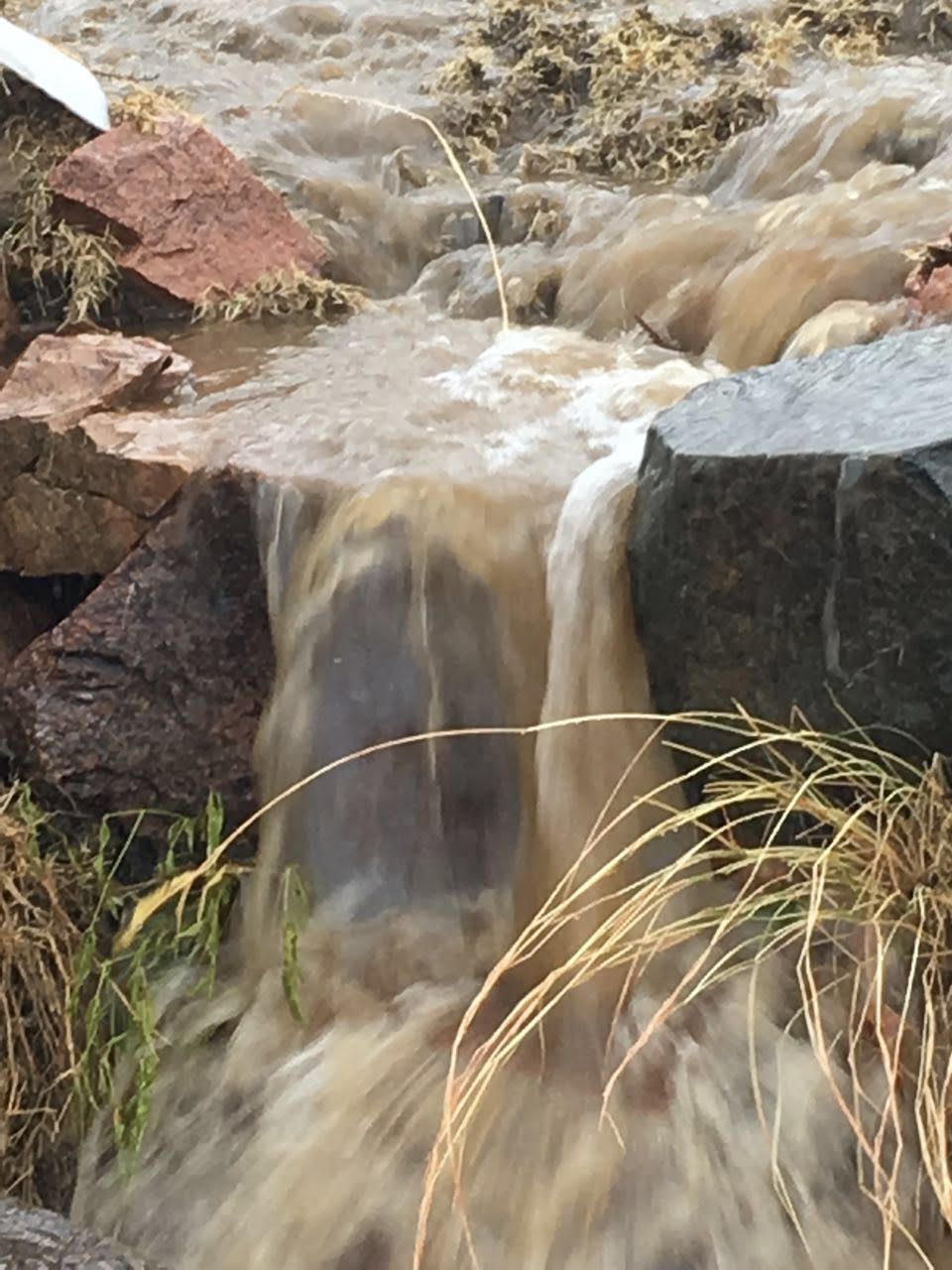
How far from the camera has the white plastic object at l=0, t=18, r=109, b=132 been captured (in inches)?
149

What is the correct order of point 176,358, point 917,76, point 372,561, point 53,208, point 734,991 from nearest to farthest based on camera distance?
point 734,991, point 372,561, point 176,358, point 53,208, point 917,76

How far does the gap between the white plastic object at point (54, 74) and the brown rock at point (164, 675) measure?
1.81 metres

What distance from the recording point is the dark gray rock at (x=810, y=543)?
6.34 ft

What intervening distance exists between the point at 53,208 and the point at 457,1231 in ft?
9.71

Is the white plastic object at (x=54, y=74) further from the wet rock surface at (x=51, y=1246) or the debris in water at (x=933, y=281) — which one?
the wet rock surface at (x=51, y=1246)

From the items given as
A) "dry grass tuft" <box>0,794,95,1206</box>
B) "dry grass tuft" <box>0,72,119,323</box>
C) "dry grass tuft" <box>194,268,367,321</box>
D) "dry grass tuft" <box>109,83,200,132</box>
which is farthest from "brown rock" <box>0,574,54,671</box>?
"dry grass tuft" <box>109,83,200,132</box>

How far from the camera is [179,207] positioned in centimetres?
373

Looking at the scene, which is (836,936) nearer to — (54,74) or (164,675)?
(164,675)

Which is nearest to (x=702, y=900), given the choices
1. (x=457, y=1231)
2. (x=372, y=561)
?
(x=457, y=1231)

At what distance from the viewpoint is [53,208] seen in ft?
12.2

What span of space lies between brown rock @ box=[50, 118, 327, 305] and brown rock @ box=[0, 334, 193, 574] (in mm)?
844

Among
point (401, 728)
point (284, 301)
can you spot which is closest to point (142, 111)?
point (284, 301)

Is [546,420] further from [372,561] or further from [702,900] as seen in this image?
[702,900]

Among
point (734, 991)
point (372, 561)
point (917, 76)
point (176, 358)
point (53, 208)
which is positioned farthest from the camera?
point (917, 76)
